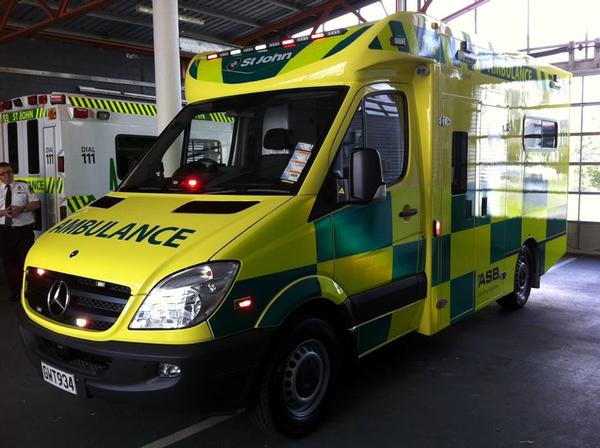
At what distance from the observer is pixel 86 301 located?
3.03 metres

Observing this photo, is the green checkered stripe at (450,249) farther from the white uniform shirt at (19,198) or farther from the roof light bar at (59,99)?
the roof light bar at (59,99)

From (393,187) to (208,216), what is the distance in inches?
51.6

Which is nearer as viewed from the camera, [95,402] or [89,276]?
[89,276]

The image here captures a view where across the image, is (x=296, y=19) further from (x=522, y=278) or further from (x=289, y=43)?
(x=289, y=43)

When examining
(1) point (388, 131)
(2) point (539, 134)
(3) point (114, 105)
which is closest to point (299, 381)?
(1) point (388, 131)

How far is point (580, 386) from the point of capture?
4.19m

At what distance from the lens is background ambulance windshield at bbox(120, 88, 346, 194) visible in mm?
3463

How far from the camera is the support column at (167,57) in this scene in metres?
6.55

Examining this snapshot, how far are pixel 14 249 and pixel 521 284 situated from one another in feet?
19.0

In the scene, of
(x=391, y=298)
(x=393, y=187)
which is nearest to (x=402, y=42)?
(x=393, y=187)

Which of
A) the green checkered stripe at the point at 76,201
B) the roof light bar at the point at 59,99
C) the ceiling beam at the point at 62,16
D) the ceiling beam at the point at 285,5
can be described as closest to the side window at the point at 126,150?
the green checkered stripe at the point at 76,201

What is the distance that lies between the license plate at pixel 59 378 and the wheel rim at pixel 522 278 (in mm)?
4545

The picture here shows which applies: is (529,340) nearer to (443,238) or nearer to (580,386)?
(580,386)

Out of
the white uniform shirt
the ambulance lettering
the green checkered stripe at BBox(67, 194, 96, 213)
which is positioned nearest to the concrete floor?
the ambulance lettering
